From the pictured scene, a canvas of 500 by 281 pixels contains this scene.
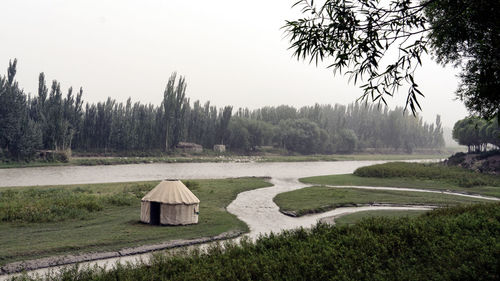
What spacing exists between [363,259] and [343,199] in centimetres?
1956

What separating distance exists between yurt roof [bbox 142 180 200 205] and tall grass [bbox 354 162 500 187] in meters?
29.8

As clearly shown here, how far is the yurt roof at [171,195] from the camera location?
18.1 meters

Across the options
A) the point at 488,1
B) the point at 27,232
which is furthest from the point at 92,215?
the point at 488,1

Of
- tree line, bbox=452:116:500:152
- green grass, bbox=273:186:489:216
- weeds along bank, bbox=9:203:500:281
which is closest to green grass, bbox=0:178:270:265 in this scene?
weeds along bank, bbox=9:203:500:281

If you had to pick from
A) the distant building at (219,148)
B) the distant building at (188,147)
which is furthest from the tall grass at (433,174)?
the distant building at (219,148)

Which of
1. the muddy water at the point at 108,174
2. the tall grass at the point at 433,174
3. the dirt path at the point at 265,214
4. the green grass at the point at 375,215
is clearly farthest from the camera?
the muddy water at the point at 108,174

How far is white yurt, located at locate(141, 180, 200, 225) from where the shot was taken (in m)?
18.0

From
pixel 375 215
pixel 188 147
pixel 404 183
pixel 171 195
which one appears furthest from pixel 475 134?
pixel 171 195

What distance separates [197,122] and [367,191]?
218ft

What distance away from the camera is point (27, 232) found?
15.9 meters

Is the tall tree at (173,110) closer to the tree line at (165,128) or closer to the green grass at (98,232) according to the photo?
the tree line at (165,128)

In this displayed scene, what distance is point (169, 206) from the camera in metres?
18.0

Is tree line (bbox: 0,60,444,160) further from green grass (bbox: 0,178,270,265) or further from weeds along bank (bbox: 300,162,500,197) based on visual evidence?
green grass (bbox: 0,178,270,265)

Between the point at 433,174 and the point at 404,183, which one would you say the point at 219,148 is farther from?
the point at 404,183
